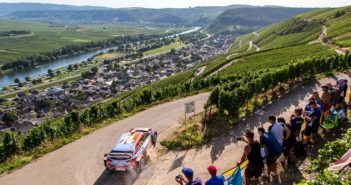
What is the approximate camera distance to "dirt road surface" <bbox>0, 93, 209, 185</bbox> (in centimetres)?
1947

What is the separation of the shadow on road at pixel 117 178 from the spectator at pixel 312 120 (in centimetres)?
897

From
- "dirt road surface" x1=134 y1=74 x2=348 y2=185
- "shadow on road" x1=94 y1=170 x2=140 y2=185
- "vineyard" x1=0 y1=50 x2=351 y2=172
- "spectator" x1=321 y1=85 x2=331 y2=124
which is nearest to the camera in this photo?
"spectator" x1=321 y1=85 x2=331 y2=124

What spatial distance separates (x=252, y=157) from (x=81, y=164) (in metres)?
12.7

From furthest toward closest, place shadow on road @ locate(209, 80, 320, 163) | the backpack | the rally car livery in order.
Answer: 1. shadow on road @ locate(209, 80, 320, 163)
2. the rally car livery
3. the backpack

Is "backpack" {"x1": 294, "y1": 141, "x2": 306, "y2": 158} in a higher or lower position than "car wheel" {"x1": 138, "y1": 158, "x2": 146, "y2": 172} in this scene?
higher

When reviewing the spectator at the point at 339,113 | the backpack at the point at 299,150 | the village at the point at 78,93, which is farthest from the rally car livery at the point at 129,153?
the village at the point at 78,93

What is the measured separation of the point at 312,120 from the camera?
1597cm

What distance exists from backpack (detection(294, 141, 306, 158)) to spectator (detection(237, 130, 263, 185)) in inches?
126

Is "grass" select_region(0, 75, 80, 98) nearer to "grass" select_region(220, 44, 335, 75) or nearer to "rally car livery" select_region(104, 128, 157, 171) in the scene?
"grass" select_region(220, 44, 335, 75)

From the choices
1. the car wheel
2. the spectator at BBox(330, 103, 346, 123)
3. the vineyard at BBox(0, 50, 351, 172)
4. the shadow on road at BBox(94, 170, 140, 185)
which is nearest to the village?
the vineyard at BBox(0, 50, 351, 172)

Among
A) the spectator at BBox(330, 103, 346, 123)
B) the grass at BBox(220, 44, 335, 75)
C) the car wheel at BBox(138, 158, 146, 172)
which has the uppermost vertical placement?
the spectator at BBox(330, 103, 346, 123)

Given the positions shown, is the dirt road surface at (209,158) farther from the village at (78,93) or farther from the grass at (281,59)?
the village at (78,93)

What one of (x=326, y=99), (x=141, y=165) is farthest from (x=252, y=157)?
(x=141, y=165)

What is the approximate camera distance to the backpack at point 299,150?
50.8 ft
